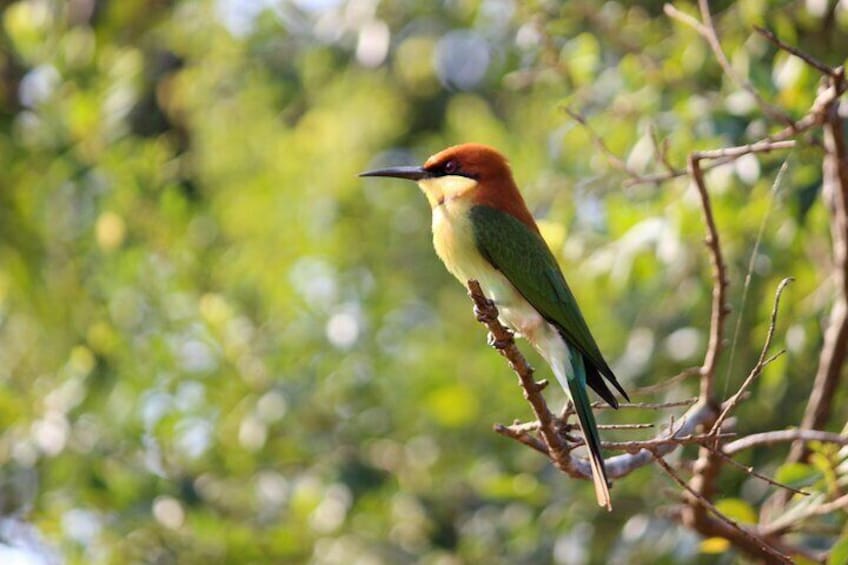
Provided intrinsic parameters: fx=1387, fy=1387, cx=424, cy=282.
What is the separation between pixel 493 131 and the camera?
454cm

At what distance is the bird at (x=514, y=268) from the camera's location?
8.19 ft

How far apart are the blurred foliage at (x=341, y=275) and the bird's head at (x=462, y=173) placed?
0.91ft

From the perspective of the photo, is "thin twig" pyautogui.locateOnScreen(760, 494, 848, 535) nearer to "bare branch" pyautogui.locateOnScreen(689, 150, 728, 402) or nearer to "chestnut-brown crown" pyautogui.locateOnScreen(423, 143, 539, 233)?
"bare branch" pyautogui.locateOnScreen(689, 150, 728, 402)

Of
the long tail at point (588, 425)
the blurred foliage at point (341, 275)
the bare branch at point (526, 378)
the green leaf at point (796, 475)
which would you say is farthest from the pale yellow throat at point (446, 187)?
the green leaf at point (796, 475)

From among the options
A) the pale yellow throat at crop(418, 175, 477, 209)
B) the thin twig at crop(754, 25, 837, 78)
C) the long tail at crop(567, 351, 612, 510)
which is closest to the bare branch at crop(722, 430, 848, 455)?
the long tail at crop(567, 351, 612, 510)

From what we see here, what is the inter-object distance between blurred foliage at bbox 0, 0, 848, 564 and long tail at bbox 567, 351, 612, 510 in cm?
54

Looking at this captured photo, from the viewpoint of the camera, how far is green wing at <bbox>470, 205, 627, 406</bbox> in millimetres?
2541

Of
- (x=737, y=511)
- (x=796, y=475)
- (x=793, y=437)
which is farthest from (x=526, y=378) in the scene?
(x=737, y=511)

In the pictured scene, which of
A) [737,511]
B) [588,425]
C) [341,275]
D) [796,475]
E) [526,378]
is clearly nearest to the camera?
[526,378]

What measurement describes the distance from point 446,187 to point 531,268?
299 millimetres

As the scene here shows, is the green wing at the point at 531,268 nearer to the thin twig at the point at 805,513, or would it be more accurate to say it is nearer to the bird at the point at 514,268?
the bird at the point at 514,268

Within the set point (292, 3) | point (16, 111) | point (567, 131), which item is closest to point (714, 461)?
point (567, 131)

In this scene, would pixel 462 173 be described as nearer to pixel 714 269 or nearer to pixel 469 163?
pixel 469 163

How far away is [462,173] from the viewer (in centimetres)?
284
